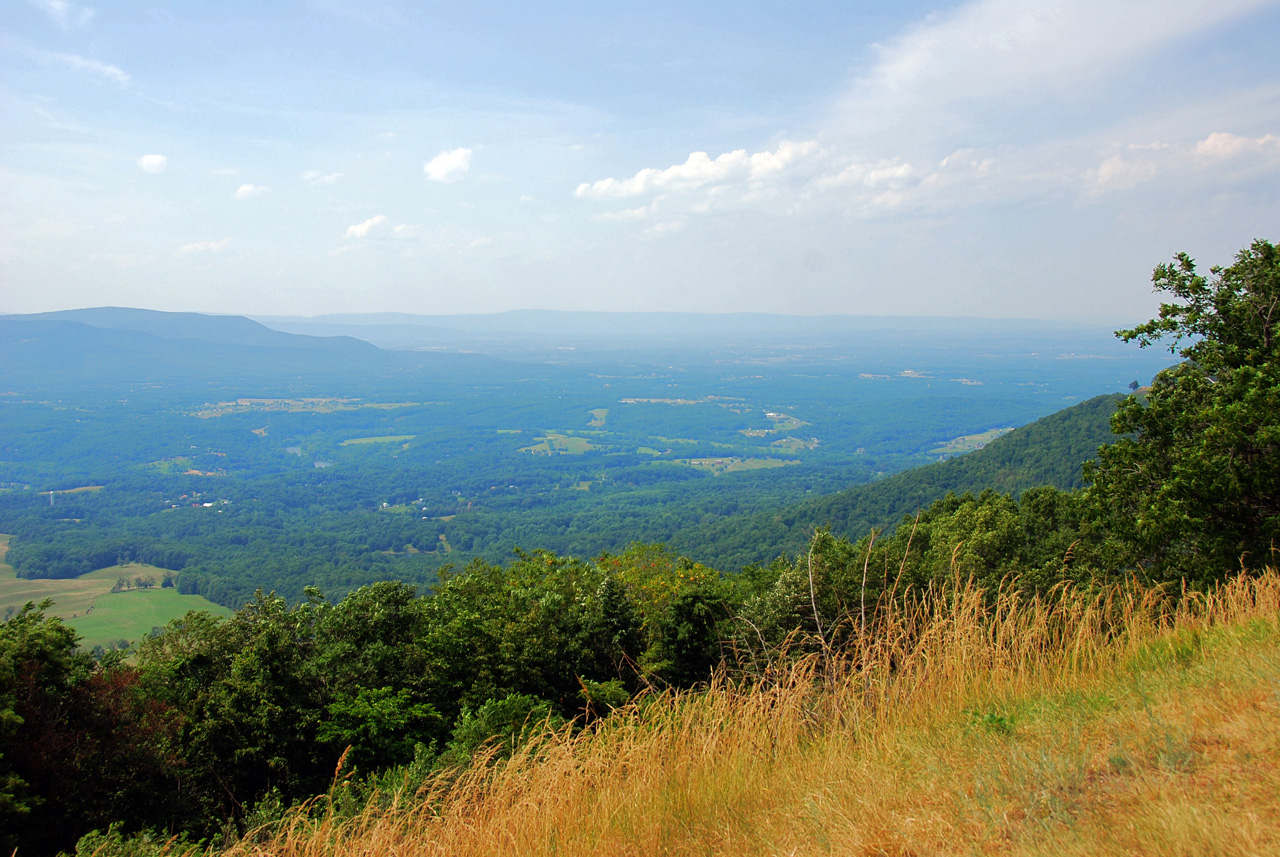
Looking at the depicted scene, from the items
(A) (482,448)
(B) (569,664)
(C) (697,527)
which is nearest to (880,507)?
(C) (697,527)

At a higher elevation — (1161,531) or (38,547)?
(1161,531)

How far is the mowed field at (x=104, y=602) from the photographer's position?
53.9 meters

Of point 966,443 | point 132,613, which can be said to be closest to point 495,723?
point 132,613

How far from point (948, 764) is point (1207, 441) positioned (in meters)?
8.73

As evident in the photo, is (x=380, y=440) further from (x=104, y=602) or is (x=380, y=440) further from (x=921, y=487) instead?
(x=921, y=487)

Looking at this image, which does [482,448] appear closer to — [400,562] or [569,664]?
[400,562]

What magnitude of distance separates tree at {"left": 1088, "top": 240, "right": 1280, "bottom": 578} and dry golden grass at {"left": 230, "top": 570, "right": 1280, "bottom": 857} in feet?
18.0

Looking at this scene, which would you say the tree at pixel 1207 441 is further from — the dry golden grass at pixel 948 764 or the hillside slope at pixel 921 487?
the hillside slope at pixel 921 487

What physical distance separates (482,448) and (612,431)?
3895 cm

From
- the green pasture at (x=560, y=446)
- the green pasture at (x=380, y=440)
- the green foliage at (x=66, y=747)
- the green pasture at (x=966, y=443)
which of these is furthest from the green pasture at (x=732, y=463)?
the green foliage at (x=66, y=747)

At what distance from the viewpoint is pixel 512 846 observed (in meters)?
2.96

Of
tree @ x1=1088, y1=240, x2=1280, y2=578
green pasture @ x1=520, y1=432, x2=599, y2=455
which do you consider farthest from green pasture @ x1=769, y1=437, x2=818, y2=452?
tree @ x1=1088, y1=240, x2=1280, y2=578

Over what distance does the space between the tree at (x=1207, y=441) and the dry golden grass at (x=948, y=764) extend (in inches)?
216

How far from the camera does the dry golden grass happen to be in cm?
229
